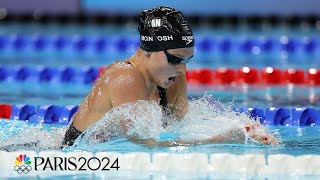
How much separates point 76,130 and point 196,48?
18.8 ft

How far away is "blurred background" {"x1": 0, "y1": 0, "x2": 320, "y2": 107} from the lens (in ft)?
22.4

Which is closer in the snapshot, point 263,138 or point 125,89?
point 125,89

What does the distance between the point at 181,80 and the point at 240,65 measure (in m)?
4.30

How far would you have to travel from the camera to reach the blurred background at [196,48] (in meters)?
6.82

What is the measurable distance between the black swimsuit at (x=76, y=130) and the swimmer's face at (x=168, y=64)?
0.23 m

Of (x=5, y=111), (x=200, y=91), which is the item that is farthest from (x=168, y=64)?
(x=200, y=91)

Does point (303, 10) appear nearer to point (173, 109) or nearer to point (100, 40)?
point (100, 40)

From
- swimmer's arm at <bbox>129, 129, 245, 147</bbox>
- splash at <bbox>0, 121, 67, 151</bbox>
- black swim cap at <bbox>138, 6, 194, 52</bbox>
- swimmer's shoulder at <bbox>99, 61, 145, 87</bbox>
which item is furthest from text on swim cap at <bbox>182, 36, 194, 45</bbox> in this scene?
splash at <bbox>0, 121, 67, 151</bbox>

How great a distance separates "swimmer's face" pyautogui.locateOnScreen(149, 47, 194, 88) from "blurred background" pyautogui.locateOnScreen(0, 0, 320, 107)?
1177mm

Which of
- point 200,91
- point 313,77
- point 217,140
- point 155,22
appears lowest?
point 217,140

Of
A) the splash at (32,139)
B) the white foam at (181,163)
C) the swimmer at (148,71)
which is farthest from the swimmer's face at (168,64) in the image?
the splash at (32,139)

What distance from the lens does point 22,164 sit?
364 centimetres

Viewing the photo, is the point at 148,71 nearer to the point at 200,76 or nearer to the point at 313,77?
the point at 200,76

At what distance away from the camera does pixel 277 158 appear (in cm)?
355
